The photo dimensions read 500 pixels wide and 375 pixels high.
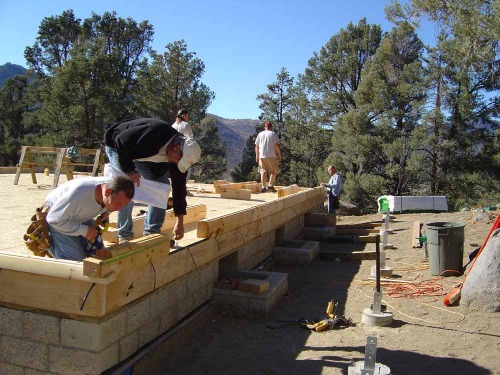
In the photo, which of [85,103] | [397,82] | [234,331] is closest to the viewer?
[234,331]

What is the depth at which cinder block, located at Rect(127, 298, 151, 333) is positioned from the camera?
13.0 feet

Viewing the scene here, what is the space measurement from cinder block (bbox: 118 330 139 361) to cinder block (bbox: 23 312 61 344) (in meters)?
0.51

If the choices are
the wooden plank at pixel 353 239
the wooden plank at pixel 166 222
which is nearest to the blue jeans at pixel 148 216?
the wooden plank at pixel 166 222

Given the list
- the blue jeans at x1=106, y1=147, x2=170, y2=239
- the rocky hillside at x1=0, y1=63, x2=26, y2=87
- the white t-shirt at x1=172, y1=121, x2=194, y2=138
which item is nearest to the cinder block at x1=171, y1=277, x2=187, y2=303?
the blue jeans at x1=106, y1=147, x2=170, y2=239

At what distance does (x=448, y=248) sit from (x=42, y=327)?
19.4ft

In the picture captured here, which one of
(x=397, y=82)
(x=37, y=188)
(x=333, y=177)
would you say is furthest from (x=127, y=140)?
(x=397, y=82)

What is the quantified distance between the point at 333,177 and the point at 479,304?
7.02 metres

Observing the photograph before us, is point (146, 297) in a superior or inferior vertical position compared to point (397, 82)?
inferior

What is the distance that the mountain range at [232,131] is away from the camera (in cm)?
9438

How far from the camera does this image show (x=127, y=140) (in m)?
3.84

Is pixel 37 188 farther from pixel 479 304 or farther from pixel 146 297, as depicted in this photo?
pixel 479 304

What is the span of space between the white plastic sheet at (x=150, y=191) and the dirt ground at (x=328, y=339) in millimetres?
1029

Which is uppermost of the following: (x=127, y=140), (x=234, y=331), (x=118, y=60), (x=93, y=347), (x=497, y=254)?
(x=118, y=60)

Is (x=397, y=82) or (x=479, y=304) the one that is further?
(x=397, y=82)
